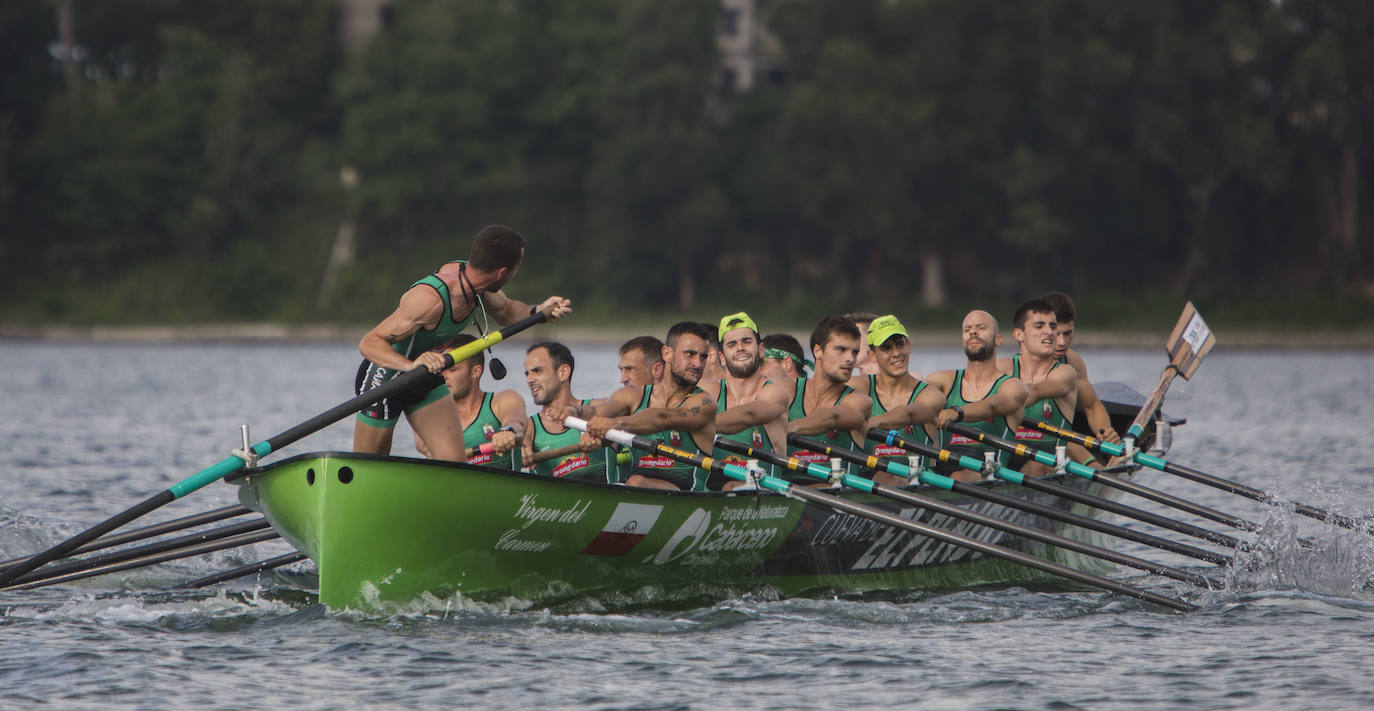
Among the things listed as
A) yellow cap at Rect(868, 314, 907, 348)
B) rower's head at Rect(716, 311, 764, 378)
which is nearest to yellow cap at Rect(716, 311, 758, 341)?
rower's head at Rect(716, 311, 764, 378)

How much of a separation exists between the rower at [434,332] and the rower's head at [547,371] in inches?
42.0

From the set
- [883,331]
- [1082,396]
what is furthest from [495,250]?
[1082,396]

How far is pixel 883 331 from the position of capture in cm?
1199

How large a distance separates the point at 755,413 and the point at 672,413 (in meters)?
0.61

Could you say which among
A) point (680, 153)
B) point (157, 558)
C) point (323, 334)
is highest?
point (680, 153)

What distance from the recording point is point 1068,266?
59844 mm

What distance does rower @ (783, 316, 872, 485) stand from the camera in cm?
1136

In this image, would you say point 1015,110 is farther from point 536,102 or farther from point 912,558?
point 912,558

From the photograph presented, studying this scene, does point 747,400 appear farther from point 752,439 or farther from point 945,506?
point 945,506

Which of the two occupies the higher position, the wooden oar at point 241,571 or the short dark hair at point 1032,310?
the short dark hair at point 1032,310

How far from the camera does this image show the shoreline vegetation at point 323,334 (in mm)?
54938

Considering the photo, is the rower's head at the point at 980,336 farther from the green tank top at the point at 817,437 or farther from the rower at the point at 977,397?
the green tank top at the point at 817,437

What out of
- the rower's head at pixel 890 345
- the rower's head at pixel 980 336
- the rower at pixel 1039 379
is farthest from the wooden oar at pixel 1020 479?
the rower's head at pixel 980 336

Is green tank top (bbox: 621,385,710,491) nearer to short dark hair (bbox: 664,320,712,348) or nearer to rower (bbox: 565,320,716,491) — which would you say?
rower (bbox: 565,320,716,491)
